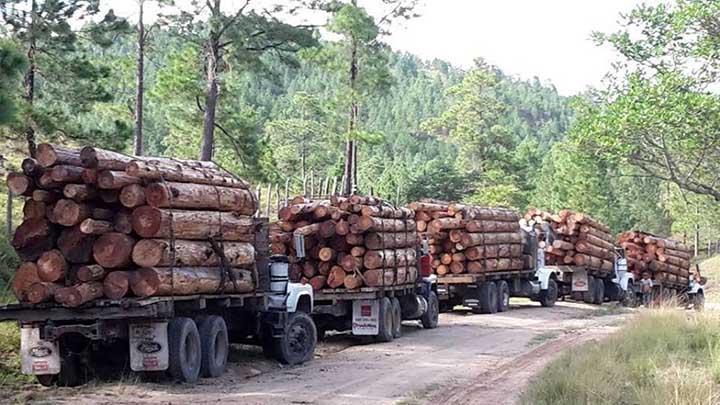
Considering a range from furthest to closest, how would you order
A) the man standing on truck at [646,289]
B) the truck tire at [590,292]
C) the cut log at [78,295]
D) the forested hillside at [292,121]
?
the man standing on truck at [646,289] → the truck tire at [590,292] → the forested hillside at [292,121] → the cut log at [78,295]

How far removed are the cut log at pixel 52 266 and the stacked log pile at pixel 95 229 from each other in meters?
0.01

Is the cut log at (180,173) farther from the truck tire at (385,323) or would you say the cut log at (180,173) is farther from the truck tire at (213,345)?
the truck tire at (385,323)

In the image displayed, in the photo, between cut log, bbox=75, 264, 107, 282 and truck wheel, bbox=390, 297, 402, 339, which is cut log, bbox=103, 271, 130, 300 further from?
truck wheel, bbox=390, 297, 402, 339

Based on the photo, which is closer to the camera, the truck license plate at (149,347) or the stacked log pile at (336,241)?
the truck license plate at (149,347)

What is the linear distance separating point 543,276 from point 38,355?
22626 mm

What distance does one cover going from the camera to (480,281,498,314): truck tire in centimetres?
2830

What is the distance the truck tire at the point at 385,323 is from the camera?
20.2 m

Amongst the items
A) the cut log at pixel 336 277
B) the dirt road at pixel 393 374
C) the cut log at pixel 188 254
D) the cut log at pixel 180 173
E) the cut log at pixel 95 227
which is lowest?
the dirt road at pixel 393 374

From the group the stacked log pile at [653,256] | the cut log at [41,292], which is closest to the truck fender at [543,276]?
the stacked log pile at [653,256]

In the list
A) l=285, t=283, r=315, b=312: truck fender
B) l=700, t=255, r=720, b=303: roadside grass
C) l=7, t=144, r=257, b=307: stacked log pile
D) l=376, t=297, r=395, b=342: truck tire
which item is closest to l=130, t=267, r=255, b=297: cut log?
l=7, t=144, r=257, b=307: stacked log pile

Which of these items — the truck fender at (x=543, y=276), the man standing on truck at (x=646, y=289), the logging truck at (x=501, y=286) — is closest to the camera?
the logging truck at (x=501, y=286)

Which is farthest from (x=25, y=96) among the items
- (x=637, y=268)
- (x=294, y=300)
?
(x=637, y=268)

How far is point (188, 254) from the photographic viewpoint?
14.0 meters

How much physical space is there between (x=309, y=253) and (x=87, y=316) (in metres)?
7.95
